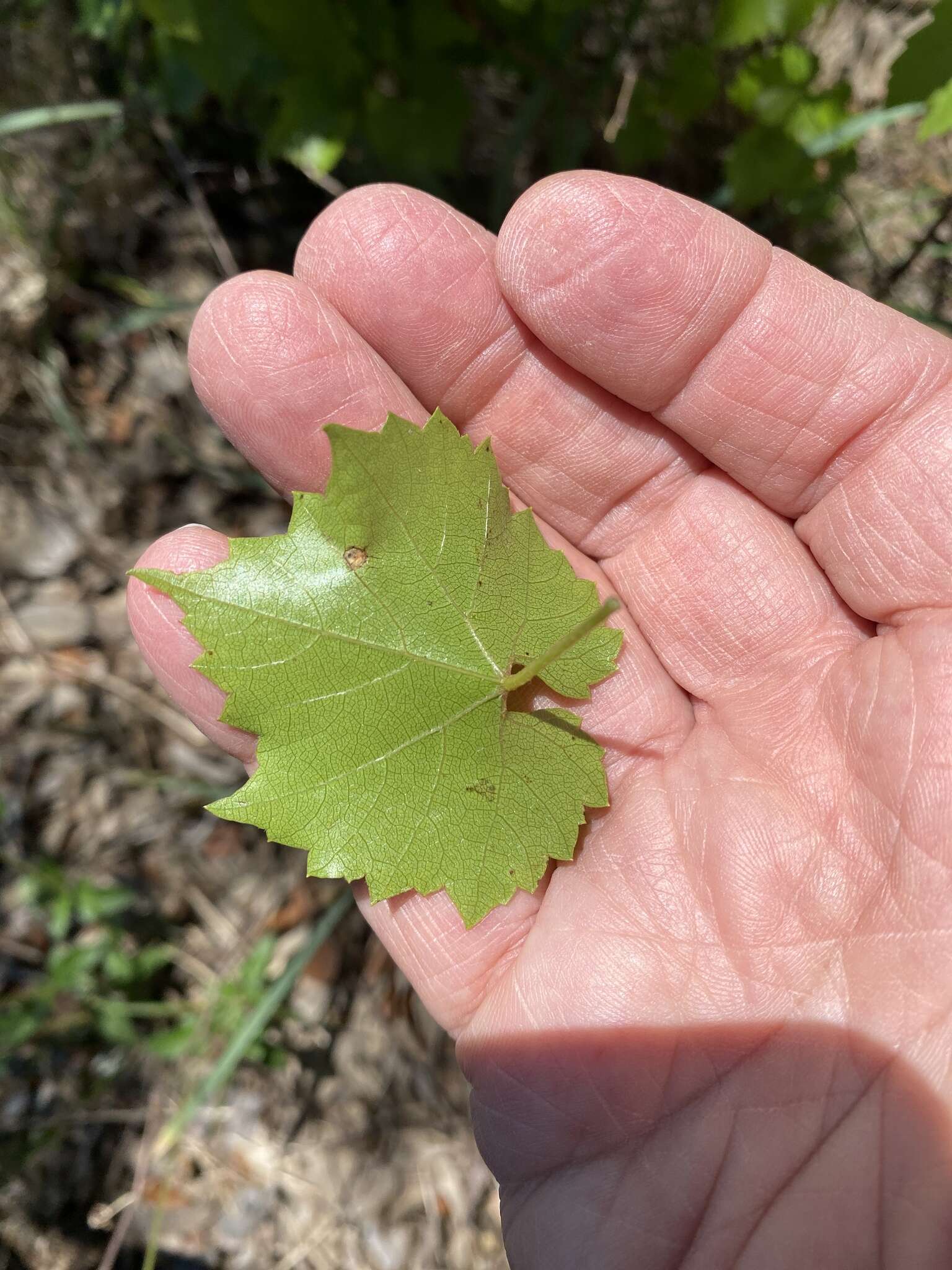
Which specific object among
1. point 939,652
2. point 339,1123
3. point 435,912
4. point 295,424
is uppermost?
point 939,652

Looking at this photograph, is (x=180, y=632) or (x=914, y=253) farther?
(x=914, y=253)

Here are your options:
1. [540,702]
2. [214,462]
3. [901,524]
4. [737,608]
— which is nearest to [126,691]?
[214,462]

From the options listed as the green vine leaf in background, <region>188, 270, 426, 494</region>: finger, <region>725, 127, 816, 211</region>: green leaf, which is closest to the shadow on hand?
<region>188, 270, 426, 494</region>: finger

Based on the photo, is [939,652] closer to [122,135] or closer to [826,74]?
[826,74]

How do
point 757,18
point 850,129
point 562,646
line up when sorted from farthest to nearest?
1. point 850,129
2. point 757,18
3. point 562,646

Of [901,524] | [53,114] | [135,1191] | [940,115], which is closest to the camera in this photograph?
[901,524]

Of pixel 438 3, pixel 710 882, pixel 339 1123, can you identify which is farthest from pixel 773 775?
pixel 438 3

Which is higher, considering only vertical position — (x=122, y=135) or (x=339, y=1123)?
(x=122, y=135)

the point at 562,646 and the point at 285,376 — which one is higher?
the point at 285,376

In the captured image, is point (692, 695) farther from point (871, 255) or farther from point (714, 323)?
point (871, 255)
